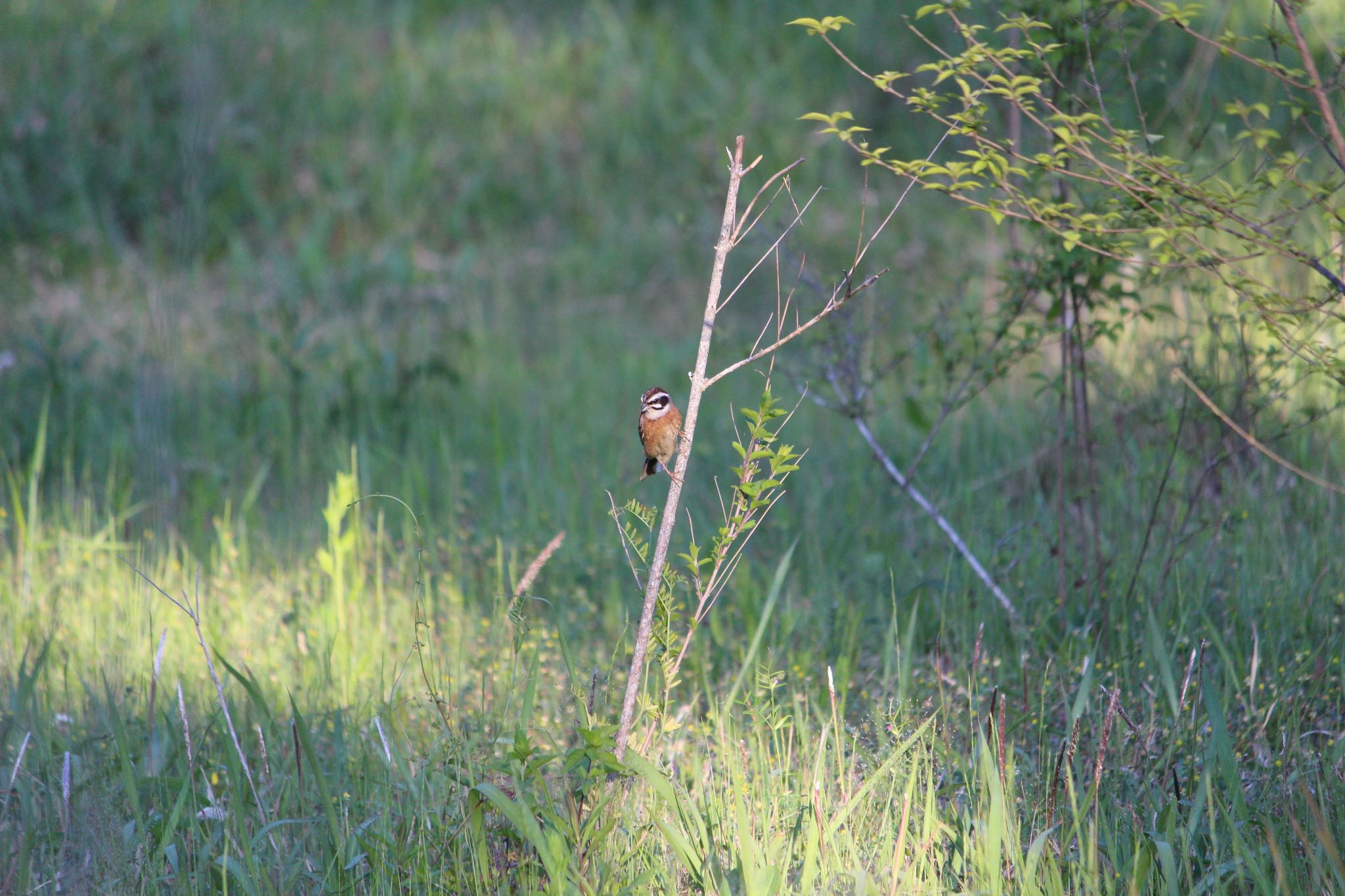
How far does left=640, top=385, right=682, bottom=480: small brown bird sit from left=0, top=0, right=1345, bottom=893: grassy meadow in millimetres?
530

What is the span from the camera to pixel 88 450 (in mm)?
5414

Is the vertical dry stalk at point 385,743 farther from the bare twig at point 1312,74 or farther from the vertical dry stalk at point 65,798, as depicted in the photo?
the bare twig at point 1312,74

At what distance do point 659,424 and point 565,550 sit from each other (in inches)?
54.0

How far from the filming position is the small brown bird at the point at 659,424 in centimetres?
313

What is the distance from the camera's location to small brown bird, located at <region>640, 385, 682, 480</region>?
10.3ft

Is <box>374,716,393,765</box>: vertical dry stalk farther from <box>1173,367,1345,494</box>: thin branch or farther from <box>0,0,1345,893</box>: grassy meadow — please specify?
<box>1173,367,1345,494</box>: thin branch

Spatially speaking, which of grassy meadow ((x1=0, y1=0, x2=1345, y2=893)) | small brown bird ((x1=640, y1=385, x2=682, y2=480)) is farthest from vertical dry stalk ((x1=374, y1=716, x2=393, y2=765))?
small brown bird ((x1=640, y1=385, x2=682, y2=480))

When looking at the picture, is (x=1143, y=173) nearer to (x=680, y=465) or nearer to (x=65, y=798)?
(x=680, y=465)

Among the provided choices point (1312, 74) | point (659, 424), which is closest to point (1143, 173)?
point (1312, 74)

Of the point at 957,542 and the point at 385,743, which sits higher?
the point at 957,542

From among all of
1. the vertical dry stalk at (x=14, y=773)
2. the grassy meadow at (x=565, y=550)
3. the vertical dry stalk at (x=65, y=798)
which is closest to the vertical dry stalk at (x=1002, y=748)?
the grassy meadow at (x=565, y=550)

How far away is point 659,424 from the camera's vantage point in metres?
3.15

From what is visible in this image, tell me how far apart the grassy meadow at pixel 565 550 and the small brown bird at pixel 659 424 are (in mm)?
530

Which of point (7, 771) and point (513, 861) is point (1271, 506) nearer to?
Answer: point (513, 861)
